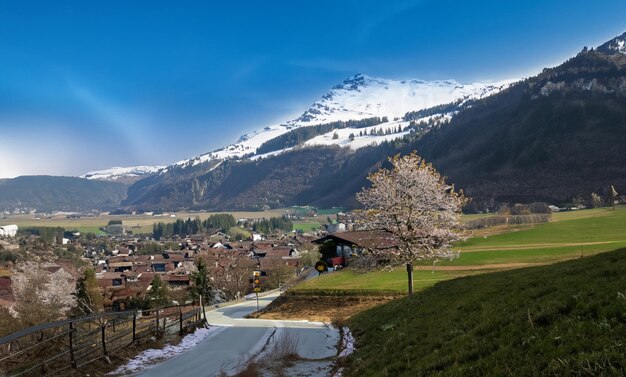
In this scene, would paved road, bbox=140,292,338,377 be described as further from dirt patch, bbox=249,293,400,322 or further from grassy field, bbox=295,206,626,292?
grassy field, bbox=295,206,626,292

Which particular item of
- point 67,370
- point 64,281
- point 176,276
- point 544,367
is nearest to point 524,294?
point 544,367

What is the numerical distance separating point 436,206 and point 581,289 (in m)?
20.5

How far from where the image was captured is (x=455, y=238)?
32.2 m

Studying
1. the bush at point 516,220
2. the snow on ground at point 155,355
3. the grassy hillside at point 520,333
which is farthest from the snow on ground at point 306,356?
the bush at point 516,220

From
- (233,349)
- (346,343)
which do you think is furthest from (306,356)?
(233,349)

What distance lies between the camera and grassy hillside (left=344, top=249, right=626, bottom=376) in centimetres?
777

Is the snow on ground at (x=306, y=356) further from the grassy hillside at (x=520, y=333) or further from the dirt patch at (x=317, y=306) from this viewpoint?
the dirt patch at (x=317, y=306)

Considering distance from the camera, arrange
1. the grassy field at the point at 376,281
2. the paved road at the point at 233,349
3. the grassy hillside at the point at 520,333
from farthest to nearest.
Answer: the grassy field at the point at 376,281, the paved road at the point at 233,349, the grassy hillside at the point at 520,333

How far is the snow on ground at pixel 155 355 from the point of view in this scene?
1525cm

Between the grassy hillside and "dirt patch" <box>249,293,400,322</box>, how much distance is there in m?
16.2

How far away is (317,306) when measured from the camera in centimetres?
3850

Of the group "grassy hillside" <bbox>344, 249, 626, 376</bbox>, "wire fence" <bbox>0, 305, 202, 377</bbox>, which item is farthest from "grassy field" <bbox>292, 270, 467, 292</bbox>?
"wire fence" <bbox>0, 305, 202, 377</bbox>

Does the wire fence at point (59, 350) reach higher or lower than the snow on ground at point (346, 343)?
higher

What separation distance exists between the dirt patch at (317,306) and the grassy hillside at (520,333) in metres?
16.2
